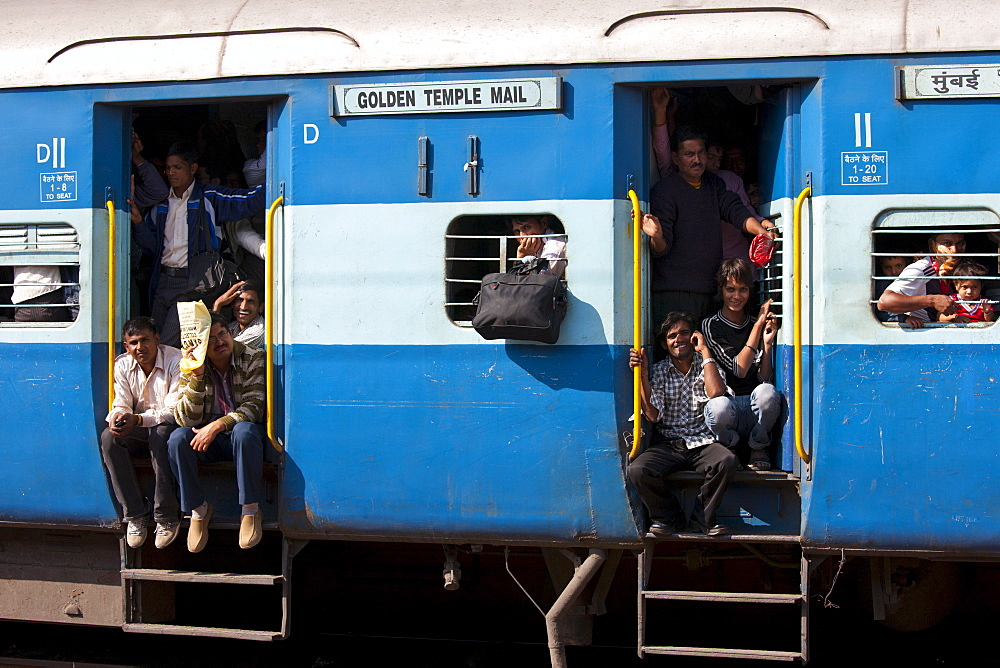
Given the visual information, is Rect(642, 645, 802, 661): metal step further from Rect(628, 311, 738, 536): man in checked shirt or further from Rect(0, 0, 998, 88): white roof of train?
Rect(0, 0, 998, 88): white roof of train

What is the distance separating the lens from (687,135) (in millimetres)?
4832

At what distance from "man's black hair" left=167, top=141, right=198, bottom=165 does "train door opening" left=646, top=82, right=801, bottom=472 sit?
8.07 ft

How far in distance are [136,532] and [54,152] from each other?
196 centimetres

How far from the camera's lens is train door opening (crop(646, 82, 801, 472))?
4.56m

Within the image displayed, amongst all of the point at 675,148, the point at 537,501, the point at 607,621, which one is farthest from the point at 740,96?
the point at 607,621

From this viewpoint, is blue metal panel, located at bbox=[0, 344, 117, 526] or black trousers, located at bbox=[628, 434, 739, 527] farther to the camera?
blue metal panel, located at bbox=[0, 344, 117, 526]

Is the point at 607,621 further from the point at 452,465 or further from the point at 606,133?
the point at 606,133

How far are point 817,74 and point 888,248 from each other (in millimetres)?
852

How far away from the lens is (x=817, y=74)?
4352mm

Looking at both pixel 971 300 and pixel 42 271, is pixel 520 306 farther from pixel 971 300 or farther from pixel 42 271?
pixel 42 271

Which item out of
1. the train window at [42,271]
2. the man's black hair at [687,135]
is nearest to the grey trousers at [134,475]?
the train window at [42,271]

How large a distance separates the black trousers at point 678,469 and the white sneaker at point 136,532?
2.43 metres

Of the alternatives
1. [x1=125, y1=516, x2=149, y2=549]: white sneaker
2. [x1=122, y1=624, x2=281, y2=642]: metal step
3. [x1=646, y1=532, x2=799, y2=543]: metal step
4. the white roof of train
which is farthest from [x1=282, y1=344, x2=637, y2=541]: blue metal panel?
the white roof of train

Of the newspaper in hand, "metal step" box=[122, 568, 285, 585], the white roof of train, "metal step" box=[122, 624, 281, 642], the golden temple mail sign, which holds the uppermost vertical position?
the white roof of train
